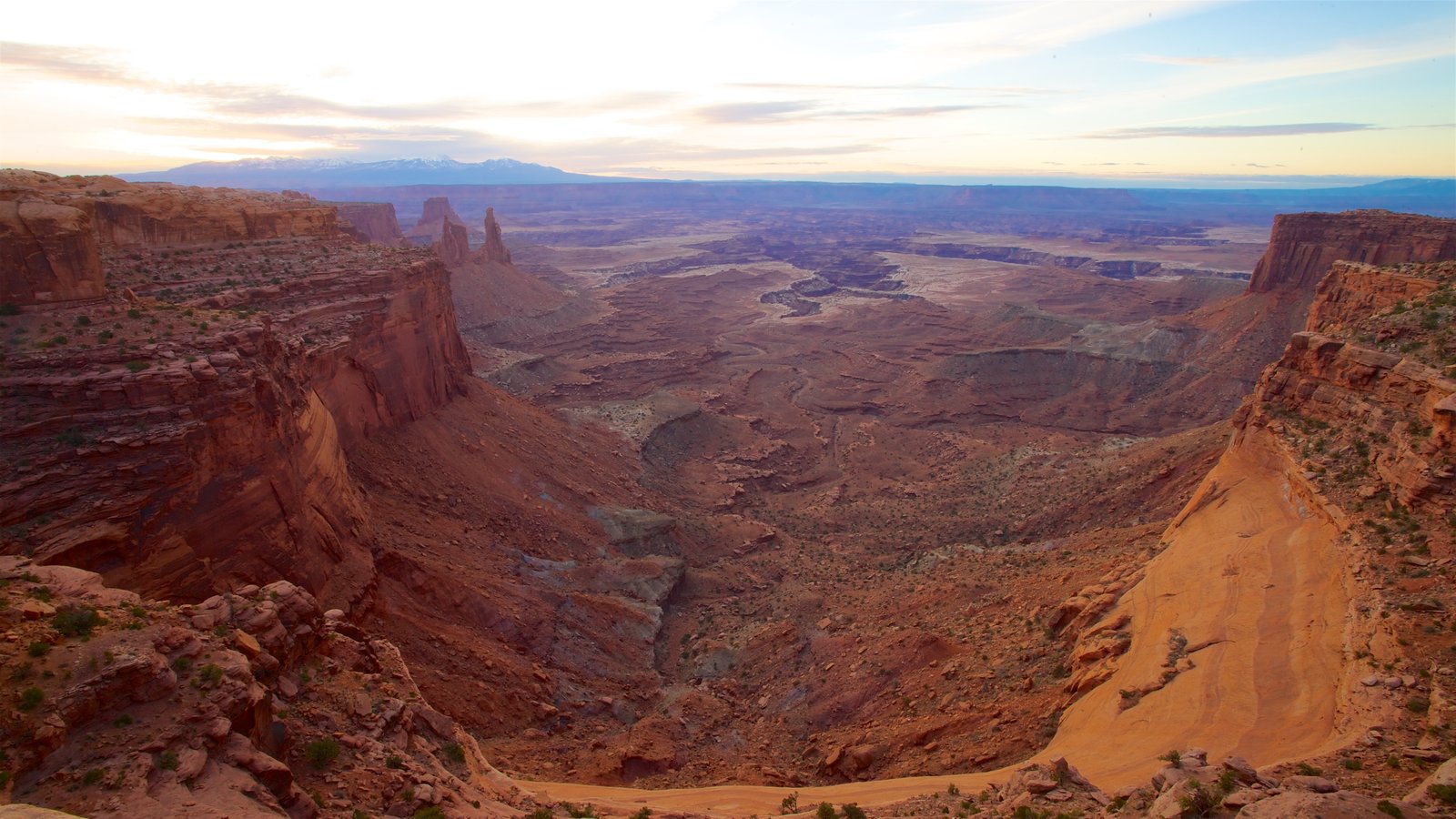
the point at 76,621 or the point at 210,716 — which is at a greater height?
the point at 76,621

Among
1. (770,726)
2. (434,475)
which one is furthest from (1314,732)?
(434,475)

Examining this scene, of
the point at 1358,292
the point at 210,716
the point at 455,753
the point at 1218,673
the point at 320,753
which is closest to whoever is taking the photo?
the point at 210,716

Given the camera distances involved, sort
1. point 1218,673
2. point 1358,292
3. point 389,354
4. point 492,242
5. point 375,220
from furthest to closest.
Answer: point 375,220
point 492,242
point 1358,292
point 389,354
point 1218,673

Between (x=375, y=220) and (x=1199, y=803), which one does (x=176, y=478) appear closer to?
(x=1199, y=803)

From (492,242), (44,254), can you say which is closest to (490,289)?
(492,242)

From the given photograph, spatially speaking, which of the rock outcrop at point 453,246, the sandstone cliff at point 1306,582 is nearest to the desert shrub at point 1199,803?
the sandstone cliff at point 1306,582

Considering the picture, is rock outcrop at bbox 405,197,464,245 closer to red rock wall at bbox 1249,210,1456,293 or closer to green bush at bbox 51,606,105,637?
red rock wall at bbox 1249,210,1456,293
